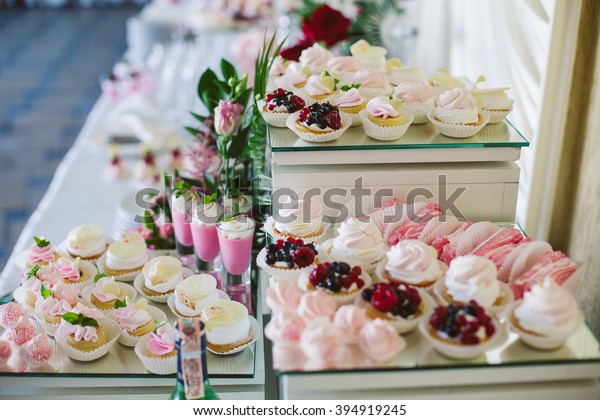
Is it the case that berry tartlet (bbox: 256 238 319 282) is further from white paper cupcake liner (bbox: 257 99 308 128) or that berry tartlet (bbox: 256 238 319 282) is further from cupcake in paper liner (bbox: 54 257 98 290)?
cupcake in paper liner (bbox: 54 257 98 290)

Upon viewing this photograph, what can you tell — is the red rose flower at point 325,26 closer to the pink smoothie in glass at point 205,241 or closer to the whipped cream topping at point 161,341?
the pink smoothie in glass at point 205,241

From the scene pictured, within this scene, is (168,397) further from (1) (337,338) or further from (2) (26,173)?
(2) (26,173)

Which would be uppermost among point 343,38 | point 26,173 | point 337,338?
point 343,38

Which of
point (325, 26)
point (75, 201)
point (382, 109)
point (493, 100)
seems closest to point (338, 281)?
point (382, 109)

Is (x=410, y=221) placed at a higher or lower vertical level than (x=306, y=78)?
lower

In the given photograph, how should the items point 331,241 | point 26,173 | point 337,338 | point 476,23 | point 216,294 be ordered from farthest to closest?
point 26,173, point 476,23, point 216,294, point 331,241, point 337,338

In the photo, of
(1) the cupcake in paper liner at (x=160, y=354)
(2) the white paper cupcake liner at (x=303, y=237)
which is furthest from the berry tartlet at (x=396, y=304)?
(1) the cupcake in paper liner at (x=160, y=354)

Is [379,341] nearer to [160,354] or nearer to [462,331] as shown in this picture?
[462,331]

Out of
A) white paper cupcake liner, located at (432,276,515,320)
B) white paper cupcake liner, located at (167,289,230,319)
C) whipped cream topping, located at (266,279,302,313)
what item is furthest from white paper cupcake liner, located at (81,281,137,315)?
white paper cupcake liner, located at (432,276,515,320)

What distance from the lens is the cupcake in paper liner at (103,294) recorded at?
67.1 inches

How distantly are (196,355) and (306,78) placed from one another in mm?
945

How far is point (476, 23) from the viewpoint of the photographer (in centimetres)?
294
